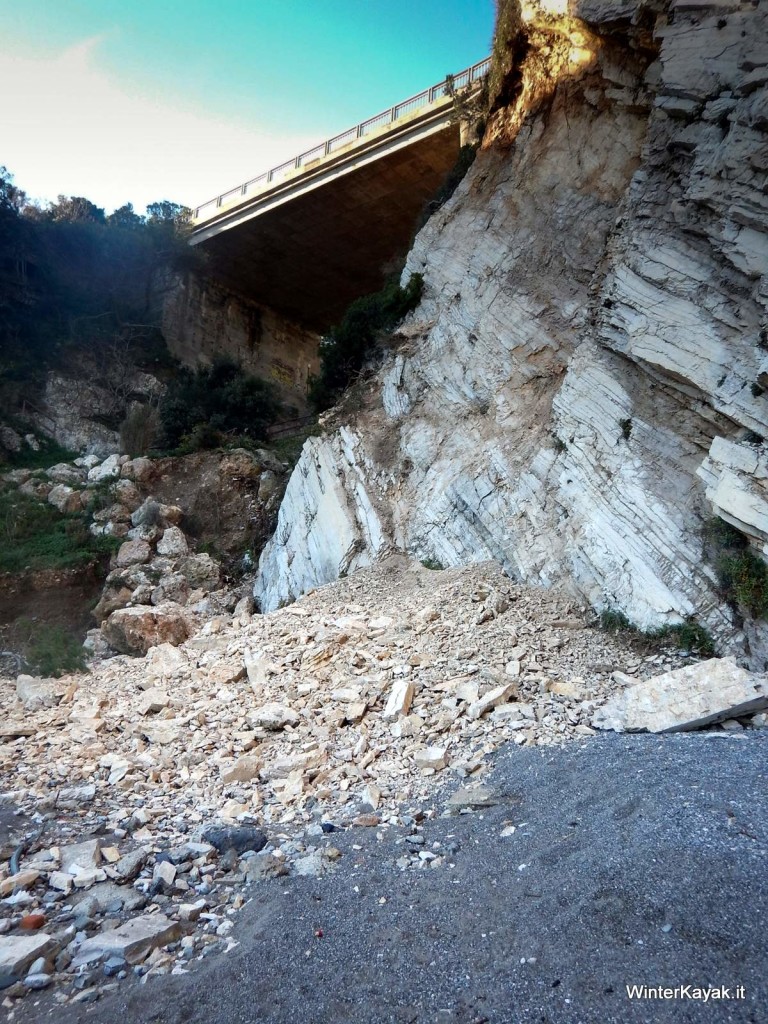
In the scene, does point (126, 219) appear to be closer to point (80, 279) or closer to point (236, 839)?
point (80, 279)

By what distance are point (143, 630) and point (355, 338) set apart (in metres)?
8.27

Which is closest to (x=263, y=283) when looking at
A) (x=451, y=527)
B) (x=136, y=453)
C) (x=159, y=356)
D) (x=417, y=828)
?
(x=159, y=356)

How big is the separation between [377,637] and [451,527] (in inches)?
129

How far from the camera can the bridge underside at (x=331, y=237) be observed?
18875 millimetres

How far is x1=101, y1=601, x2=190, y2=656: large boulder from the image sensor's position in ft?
36.0

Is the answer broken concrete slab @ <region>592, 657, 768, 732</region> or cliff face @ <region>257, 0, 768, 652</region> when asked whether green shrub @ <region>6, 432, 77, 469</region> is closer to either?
cliff face @ <region>257, 0, 768, 652</region>

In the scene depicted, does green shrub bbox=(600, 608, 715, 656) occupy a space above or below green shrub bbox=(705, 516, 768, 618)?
below

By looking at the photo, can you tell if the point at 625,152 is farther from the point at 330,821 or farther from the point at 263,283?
the point at 263,283

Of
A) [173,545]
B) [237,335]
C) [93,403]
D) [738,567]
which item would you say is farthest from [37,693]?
[237,335]

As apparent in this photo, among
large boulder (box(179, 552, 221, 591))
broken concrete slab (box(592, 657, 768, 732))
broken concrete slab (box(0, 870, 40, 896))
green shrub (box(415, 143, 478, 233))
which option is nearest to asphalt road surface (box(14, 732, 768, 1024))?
broken concrete slab (box(592, 657, 768, 732))

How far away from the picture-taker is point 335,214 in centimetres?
2119

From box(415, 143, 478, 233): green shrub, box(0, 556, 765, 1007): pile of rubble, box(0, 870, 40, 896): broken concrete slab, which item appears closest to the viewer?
box(0, 556, 765, 1007): pile of rubble

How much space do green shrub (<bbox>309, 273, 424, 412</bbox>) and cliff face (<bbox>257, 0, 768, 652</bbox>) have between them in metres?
0.67

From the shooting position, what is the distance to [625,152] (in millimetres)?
10234
